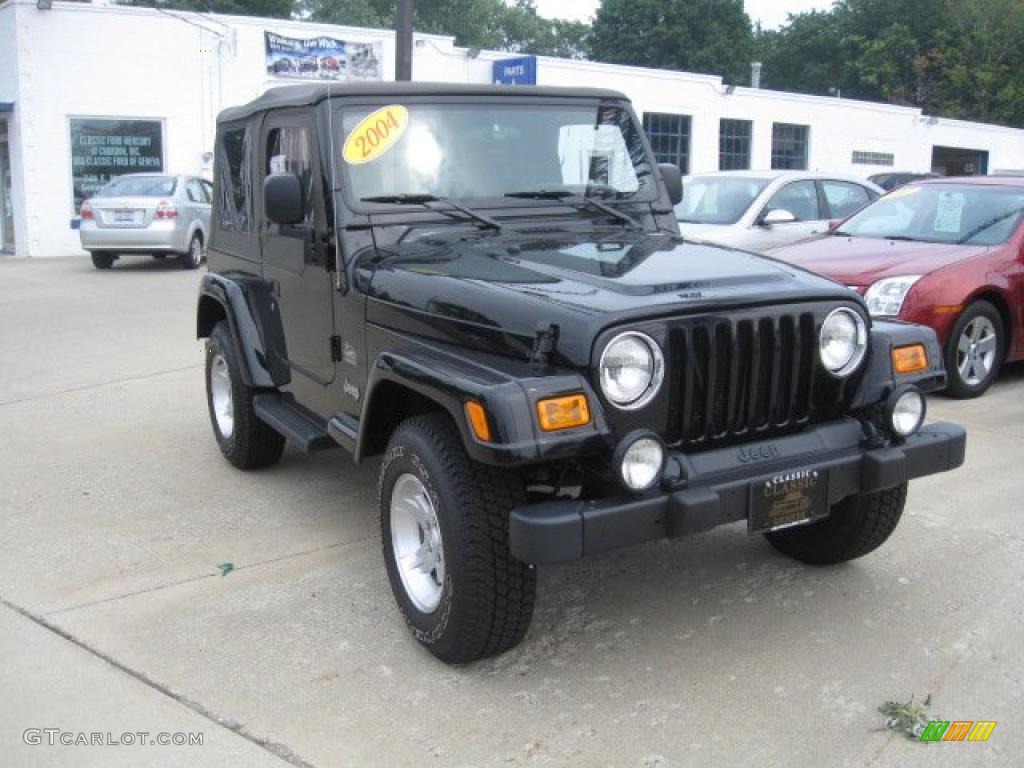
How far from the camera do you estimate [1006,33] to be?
49.4 meters

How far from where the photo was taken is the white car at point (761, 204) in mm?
10430

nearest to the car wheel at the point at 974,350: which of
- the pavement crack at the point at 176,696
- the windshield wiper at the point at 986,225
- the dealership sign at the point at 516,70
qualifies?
the windshield wiper at the point at 986,225

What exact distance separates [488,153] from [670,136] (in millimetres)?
26038

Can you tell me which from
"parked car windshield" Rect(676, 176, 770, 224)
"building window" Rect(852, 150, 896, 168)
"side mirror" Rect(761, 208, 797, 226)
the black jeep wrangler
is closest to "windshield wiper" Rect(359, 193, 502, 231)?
the black jeep wrangler

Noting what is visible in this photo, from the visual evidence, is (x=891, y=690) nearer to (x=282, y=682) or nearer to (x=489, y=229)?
(x=282, y=682)

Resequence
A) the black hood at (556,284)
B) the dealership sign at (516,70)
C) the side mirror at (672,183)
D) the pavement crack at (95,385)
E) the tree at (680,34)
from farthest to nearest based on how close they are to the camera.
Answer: the tree at (680,34) < the dealership sign at (516,70) < the pavement crack at (95,385) < the side mirror at (672,183) < the black hood at (556,284)

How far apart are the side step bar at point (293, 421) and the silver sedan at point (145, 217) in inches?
482

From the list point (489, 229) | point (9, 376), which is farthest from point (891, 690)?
point (9, 376)

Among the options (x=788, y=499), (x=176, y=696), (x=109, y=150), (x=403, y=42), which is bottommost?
(x=176, y=696)

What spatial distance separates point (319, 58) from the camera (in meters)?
23.5

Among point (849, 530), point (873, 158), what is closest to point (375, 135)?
point (849, 530)

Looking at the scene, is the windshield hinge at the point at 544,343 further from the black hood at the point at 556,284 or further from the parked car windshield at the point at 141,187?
the parked car windshield at the point at 141,187

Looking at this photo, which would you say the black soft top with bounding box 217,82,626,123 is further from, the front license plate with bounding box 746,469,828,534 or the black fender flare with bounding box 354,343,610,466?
the front license plate with bounding box 746,469,828,534

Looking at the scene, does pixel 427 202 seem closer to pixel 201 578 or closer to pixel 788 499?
pixel 201 578
